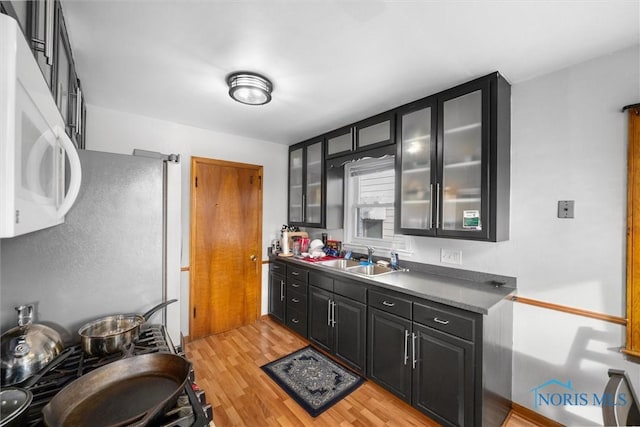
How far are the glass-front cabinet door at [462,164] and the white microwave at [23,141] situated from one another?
220 centimetres

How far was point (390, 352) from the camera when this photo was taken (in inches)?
83.4

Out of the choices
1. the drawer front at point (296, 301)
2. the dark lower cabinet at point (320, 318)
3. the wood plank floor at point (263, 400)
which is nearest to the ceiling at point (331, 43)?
the dark lower cabinet at point (320, 318)

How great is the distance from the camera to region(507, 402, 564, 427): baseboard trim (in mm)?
1834

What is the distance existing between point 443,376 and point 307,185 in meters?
2.49

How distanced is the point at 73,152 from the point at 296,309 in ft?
8.72

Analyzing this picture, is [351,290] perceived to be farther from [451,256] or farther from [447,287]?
[451,256]

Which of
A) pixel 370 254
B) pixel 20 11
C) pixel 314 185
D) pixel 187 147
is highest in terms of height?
pixel 187 147

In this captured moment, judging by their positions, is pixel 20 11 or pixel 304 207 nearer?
pixel 20 11

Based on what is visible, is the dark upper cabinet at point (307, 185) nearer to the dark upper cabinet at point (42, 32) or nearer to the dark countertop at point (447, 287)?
the dark countertop at point (447, 287)

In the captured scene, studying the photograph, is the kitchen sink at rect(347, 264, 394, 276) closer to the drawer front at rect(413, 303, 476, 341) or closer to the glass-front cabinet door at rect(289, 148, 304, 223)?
the drawer front at rect(413, 303, 476, 341)

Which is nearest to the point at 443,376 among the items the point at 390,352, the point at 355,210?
the point at 390,352

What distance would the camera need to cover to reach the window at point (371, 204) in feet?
9.73

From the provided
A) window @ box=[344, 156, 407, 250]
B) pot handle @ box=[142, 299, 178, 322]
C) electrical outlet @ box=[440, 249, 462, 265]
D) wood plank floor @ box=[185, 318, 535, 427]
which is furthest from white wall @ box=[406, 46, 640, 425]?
pot handle @ box=[142, 299, 178, 322]

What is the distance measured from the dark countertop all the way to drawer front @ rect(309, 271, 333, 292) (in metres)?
0.12
